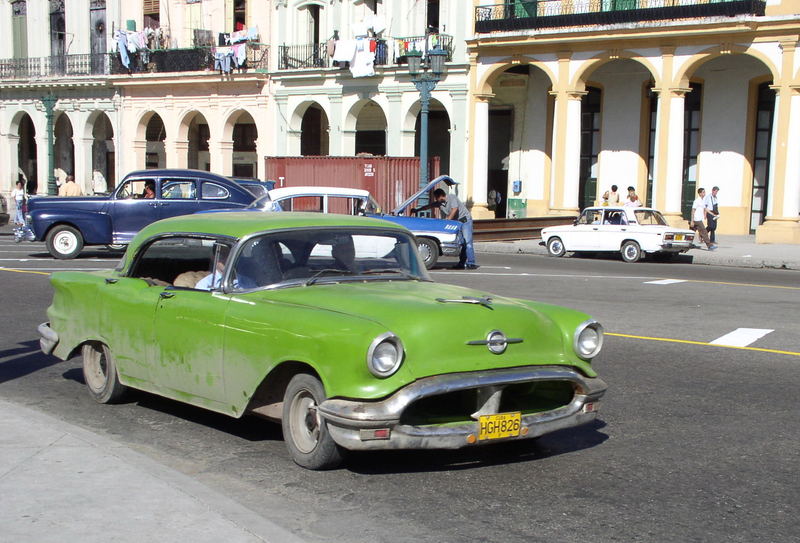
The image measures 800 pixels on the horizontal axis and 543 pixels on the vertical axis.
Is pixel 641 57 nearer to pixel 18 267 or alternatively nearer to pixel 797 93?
pixel 797 93

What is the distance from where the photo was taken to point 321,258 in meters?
6.72

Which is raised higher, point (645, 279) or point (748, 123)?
point (748, 123)

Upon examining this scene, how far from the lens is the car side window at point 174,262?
7.02 meters

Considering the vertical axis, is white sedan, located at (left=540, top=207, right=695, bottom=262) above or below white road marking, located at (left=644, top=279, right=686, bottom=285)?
above

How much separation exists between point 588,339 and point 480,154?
1110 inches

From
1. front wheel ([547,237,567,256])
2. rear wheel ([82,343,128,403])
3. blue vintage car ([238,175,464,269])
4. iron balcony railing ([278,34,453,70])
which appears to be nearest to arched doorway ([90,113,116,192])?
iron balcony railing ([278,34,453,70])

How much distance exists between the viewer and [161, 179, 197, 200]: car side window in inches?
795

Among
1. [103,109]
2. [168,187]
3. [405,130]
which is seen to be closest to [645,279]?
[168,187]

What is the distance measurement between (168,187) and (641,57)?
16.6 m

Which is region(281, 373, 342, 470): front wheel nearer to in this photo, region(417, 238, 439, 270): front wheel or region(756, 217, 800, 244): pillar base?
region(417, 238, 439, 270): front wheel

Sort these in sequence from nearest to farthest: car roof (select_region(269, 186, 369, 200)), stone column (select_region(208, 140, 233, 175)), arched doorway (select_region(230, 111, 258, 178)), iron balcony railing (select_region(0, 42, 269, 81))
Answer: car roof (select_region(269, 186, 369, 200)), iron balcony railing (select_region(0, 42, 269, 81)), stone column (select_region(208, 140, 233, 175)), arched doorway (select_region(230, 111, 258, 178))

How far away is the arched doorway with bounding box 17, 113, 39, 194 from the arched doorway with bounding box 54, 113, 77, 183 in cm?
212

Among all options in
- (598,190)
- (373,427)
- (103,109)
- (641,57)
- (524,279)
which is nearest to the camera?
(373,427)

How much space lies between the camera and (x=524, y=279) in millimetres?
17062
